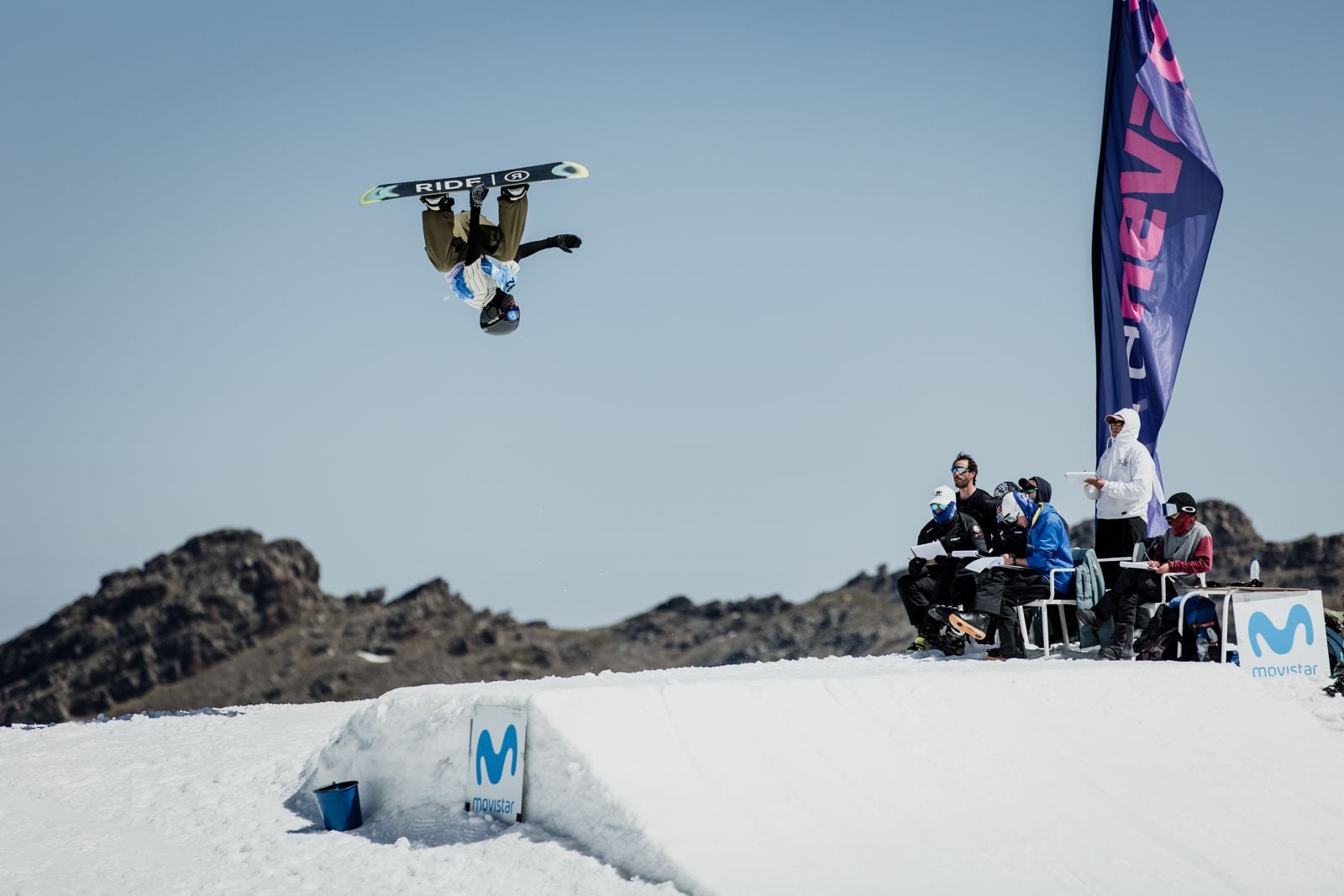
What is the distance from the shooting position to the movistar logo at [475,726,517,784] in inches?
301

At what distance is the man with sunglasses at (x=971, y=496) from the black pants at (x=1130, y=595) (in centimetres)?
125

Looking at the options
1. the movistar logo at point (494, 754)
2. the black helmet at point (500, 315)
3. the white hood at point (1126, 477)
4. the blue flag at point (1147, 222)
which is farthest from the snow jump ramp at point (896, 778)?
the blue flag at point (1147, 222)

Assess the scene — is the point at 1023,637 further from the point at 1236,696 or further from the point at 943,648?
the point at 1236,696

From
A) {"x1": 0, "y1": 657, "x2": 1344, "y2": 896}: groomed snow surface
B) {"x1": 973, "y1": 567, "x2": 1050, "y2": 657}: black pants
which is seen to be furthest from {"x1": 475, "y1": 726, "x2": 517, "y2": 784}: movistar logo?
{"x1": 973, "y1": 567, "x2": 1050, "y2": 657}: black pants

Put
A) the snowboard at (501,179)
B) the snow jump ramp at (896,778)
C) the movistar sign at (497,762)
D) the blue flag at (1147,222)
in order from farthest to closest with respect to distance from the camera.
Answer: the blue flag at (1147,222) < the snowboard at (501,179) < the movistar sign at (497,762) < the snow jump ramp at (896,778)

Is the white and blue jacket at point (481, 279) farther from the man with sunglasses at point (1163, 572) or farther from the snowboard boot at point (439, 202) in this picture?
the man with sunglasses at point (1163, 572)

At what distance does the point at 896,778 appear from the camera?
7.84m

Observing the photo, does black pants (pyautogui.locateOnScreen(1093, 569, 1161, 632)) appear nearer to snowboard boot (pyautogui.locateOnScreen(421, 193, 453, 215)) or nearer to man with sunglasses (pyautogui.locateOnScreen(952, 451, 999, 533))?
man with sunglasses (pyautogui.locateOnScreen(952, 451, 999, 533))

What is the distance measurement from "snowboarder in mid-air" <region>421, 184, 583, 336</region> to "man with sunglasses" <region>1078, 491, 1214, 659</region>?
19.3 ft

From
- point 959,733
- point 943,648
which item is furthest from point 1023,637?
point 959,733

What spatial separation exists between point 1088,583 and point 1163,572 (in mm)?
650

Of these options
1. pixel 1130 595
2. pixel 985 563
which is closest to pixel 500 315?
pixel 985 563

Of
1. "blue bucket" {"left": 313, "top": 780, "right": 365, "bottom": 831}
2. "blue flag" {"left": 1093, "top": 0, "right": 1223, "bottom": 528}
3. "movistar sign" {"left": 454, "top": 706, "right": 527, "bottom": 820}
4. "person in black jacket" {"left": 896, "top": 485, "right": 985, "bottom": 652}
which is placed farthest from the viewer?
"blue flag" {"left": 1093, "top": 0, "right": 1223, "bottom": 528}

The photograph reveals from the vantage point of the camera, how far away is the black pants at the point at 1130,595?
11188mm
